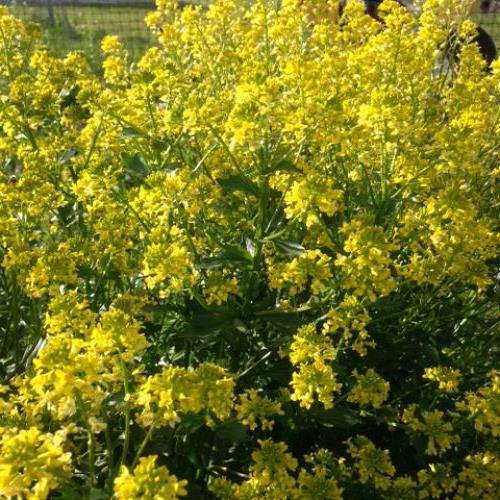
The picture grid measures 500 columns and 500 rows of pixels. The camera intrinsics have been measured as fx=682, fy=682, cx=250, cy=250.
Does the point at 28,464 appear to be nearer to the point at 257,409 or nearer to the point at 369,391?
the point at 257,409

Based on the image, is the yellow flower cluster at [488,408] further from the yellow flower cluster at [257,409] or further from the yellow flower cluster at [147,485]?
the yellow flower cluster at [147,485]

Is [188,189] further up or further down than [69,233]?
further up

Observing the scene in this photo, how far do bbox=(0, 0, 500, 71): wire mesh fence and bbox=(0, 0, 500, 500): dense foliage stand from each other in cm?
536

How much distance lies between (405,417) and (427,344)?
1.41ft

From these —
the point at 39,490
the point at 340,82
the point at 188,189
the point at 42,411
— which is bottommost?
the point at 42,411

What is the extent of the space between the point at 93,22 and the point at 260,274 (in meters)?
12.3

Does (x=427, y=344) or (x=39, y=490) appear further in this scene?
(x=427, y=344)

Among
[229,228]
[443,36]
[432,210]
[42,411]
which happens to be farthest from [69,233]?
[443,36]

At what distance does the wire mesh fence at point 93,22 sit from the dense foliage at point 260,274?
5.36 metres

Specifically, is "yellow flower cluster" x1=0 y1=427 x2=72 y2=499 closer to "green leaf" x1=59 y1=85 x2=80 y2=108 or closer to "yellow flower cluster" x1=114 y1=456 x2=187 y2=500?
"yellow flower cluster" x1=114 y1=456 x2=187 y2=500

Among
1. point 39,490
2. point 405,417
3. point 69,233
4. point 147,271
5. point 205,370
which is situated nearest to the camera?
point 39,490

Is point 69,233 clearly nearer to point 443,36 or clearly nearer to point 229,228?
point 229,228

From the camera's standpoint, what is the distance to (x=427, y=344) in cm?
279

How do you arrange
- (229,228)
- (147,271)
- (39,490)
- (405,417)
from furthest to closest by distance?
1. (229,228)
2. (405,417)
3. (147,271)
4. (39,490)
